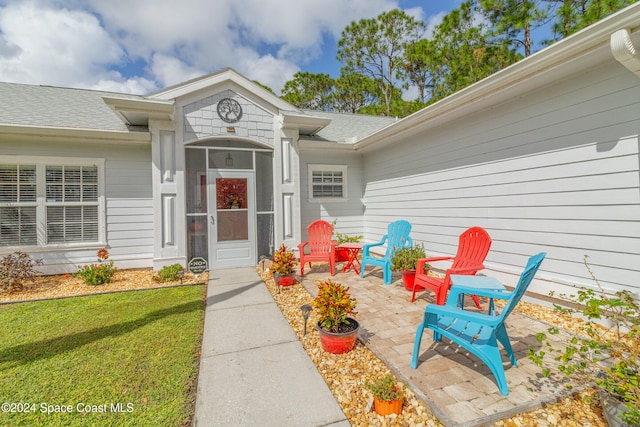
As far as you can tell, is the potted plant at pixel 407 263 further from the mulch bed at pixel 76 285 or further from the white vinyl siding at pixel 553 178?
the mulch bed at pixel 76 285

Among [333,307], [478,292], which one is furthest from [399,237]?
[333,307]

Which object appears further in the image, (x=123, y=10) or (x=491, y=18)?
(x=491, y=18)

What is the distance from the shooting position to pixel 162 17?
613cm

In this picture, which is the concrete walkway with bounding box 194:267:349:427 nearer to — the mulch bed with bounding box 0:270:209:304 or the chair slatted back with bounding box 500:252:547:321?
the chair slatted back with bounding box 500:252:547:321

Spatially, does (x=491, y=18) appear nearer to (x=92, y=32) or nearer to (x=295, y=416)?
(x=92, y=32)

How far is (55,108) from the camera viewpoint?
6.14 meters

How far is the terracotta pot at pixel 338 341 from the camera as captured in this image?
8.36ft

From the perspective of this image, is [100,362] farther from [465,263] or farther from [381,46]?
[381,46]

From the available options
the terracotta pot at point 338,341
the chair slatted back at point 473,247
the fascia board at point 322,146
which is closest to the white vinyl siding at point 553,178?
the chair slatted back at point 473,247

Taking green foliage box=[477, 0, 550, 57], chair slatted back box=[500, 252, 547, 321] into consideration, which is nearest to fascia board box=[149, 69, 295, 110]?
chair slatted back box=[500, 252, 547, 321]

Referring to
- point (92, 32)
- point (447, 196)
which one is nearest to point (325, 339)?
point (447, 196)

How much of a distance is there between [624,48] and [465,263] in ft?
8.60

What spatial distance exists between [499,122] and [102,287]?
7.11m

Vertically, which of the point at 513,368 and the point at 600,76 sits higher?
the point at 600,76
